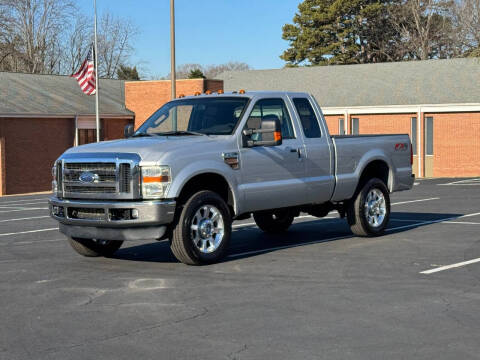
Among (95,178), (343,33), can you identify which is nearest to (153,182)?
(95,178)

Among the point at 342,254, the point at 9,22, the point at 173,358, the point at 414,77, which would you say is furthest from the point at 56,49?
the point at 173,358

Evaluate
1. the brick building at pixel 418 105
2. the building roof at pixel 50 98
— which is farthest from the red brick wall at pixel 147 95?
the brick building at pixel 418 105

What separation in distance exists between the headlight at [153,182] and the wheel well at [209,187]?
0.45m

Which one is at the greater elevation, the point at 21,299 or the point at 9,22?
the point at 9,22

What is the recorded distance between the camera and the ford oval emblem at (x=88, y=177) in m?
9.85

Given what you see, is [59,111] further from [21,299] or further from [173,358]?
[173,358]

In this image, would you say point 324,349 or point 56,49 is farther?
point 56,49

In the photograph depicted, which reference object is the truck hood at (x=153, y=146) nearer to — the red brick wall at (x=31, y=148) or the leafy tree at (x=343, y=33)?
the red brick wall at (x=31, y=148)

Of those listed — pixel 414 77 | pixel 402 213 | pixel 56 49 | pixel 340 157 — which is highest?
pixel 56 49

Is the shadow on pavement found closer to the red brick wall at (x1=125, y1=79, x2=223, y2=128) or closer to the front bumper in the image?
the front bumper

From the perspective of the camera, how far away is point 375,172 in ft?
43.0

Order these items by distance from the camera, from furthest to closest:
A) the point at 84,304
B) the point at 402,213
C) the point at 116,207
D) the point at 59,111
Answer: the point at 59,111, the point at 402,213, the point at 116,207, the point at 84,304

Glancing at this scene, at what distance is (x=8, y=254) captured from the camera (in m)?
11.5

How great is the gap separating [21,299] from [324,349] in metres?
3.51
